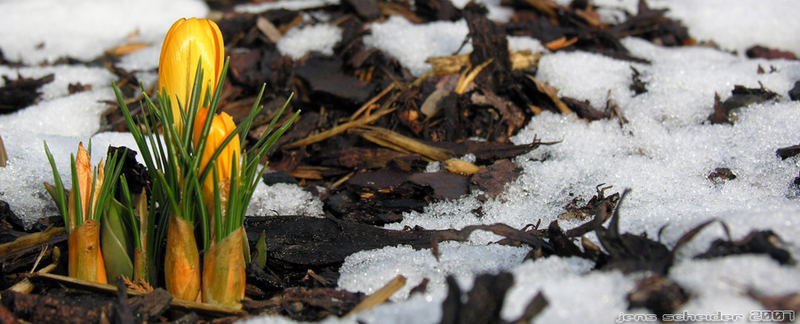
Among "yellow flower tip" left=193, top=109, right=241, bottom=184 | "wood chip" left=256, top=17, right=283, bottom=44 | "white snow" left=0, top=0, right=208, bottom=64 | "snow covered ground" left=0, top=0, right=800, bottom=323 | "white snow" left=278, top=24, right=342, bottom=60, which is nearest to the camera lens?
"snow covered ground" left=0, top=0, right=800, bottom=323

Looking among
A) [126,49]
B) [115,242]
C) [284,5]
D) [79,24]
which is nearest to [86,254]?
[115,242]

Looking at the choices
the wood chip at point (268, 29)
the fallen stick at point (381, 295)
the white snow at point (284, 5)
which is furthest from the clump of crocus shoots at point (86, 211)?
the white snow at point (284, 5)

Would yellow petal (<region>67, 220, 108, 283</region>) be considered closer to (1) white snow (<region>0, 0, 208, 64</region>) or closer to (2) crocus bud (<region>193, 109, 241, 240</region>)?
(2) crocus bud (<region>193, 109, 241, 240</region>)

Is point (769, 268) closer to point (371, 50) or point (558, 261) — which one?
point (558, 261)

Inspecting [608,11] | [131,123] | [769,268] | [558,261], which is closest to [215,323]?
[131,123]

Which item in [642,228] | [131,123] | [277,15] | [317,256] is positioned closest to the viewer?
[131,123]

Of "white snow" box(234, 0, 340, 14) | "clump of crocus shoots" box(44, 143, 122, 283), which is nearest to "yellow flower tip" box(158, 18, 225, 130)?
"clump of crocus shoots" box(44, 143, 122, 283)
